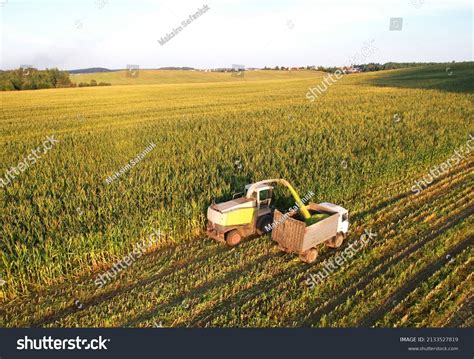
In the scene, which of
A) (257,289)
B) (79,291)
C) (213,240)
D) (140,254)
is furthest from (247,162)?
(79,291)

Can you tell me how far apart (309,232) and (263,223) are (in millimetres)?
1769

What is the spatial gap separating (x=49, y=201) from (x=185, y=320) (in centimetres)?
557

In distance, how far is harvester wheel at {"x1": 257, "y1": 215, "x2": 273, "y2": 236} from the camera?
376 inches

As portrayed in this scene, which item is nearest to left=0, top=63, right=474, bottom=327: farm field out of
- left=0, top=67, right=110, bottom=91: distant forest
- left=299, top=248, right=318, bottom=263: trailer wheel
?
left=299, top=248, right=318, bottom=263: trailer wheel

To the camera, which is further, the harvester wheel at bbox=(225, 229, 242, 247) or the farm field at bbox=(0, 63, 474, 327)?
the harvester wheel at bbox=(225, 229, 242, 247)

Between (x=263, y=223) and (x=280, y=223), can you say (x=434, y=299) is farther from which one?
(x=263, y=223)

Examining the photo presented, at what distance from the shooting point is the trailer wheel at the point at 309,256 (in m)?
8.33

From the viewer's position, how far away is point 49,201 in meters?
9.77

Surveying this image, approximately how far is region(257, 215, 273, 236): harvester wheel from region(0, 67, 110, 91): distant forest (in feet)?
286

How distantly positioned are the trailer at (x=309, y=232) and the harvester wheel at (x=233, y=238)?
0.99 metres

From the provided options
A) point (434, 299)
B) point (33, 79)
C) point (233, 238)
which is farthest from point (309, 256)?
point (33, 79)

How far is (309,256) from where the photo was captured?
8.33 m

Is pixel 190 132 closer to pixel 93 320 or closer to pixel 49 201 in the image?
pixel 49 201

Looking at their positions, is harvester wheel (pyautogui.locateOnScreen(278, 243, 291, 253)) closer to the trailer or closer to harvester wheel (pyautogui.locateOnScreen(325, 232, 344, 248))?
the trailer
